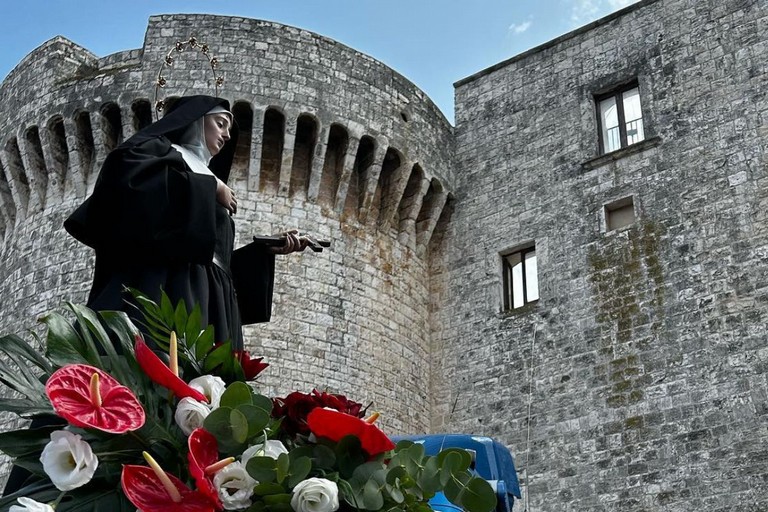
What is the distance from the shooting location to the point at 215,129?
311 cm

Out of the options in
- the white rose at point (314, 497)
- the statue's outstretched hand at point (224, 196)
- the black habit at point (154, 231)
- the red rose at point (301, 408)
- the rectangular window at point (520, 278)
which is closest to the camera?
the white rose at point (314, 497)

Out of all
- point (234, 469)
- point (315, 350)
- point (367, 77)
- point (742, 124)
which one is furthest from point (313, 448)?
point (367, 77)

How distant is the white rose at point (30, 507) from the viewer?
176 centimetres

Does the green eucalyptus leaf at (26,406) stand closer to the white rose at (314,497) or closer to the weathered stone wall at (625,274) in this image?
the white rose at (314,497)

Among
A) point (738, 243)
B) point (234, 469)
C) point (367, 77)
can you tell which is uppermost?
point (367, 77)

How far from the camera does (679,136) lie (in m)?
10.4

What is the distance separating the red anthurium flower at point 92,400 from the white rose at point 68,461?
0.04m

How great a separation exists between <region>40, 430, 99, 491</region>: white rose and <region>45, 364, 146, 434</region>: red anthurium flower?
0.15 ft

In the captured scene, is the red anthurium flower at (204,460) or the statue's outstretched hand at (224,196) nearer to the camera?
the red anthurium flower at (204,460)

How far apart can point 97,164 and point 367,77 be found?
10.6 ft

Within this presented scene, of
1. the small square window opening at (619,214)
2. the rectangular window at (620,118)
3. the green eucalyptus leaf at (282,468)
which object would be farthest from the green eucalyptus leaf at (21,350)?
the rectangular window at (620,118)

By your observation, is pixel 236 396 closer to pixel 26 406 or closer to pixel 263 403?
pixel 263 403

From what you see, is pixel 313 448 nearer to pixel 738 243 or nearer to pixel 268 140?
pixel 738 243

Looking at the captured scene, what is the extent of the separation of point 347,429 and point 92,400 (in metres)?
0.51
